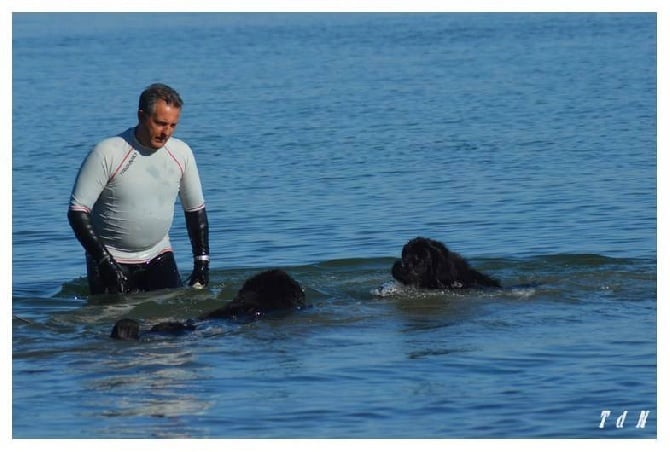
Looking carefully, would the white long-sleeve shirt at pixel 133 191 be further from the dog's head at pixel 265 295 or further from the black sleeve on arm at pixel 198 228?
the dog's head at pixel 265 295

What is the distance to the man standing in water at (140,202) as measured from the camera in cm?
1017

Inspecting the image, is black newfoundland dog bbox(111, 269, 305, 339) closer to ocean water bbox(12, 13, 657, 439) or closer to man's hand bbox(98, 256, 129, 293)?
ocean water bbox(12, 13, 657, 439)

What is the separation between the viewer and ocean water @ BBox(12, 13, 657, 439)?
8.46m

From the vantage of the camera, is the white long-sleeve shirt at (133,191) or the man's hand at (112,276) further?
the man's hand at (112,276)

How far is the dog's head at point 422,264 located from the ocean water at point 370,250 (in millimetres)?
132

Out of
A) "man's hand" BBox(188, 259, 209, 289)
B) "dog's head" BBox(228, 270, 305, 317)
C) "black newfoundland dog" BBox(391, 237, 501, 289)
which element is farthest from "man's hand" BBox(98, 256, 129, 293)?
"black newfoundland dog" BBox(391, 237, 501, 289)

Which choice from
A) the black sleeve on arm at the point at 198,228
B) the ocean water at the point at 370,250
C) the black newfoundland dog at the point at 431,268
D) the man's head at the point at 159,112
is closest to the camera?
the ocean water at the point at 370,250

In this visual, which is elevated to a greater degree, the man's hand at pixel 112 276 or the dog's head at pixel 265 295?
the man's hand at pixel 112 276

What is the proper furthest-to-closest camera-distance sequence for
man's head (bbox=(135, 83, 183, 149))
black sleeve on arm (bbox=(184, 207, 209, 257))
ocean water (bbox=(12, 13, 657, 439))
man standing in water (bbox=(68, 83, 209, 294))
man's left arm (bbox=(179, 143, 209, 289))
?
black sleeve on arm (bbox=(184, 207, 209, 257)), man's left arm (bbox=(179, 143, 209, 289)), man standing in water (bbox=(68, 83, 209, 294)), man's head (bbox=(135, 83, 183, 149)), ocean water (bbox=(12, 13, 657, 439))

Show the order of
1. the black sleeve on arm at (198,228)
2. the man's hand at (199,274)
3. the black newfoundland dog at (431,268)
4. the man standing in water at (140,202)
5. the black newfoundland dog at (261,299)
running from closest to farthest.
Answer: the man standing in water at (140,202)
the black newfoundland dog at (261,299)
the black sleeve on arm at (198,228)
the man's hand at (199,274)
the black newfoundland dog at (431,268)

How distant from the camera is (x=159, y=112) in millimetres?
10047

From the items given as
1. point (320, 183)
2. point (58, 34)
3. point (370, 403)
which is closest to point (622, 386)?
point (370, 403)

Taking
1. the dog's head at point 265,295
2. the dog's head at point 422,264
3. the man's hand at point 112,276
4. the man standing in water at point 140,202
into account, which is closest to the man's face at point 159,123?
the man standing in water at point 140,202

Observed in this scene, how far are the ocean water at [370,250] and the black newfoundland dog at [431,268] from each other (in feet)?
0.39
